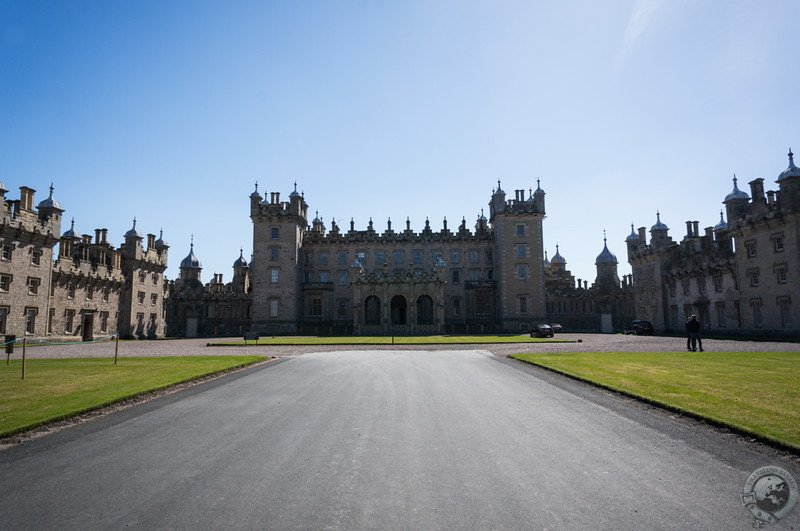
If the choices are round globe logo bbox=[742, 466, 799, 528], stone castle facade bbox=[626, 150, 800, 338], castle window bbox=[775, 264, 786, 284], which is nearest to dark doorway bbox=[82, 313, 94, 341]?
round globe logo bbox=[742, 466, 799, 528]

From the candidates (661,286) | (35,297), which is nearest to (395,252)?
(661,286)

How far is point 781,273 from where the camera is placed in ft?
143

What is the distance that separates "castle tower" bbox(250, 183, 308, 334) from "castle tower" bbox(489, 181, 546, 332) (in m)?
27.6

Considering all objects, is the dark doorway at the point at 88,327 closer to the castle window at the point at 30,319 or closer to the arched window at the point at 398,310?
the castle window at the point at 30,319

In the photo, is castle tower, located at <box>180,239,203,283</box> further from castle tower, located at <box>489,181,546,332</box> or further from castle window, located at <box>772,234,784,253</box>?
castle window, located at <box>772,234,784,253</box>

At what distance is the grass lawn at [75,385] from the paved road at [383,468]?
3.87 ft

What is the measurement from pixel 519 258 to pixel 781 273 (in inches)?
1154

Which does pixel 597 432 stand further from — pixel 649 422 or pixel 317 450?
pixel 317 450

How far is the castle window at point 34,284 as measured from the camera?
44.1 m

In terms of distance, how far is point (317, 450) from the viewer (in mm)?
7617

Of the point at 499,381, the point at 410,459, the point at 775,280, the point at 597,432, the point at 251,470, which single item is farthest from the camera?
the point at 775,280

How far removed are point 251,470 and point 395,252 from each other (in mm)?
64762

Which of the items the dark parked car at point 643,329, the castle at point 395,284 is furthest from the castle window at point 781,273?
the castle at point 395,284

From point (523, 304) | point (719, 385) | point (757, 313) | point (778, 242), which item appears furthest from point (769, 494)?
point (523, 304)
